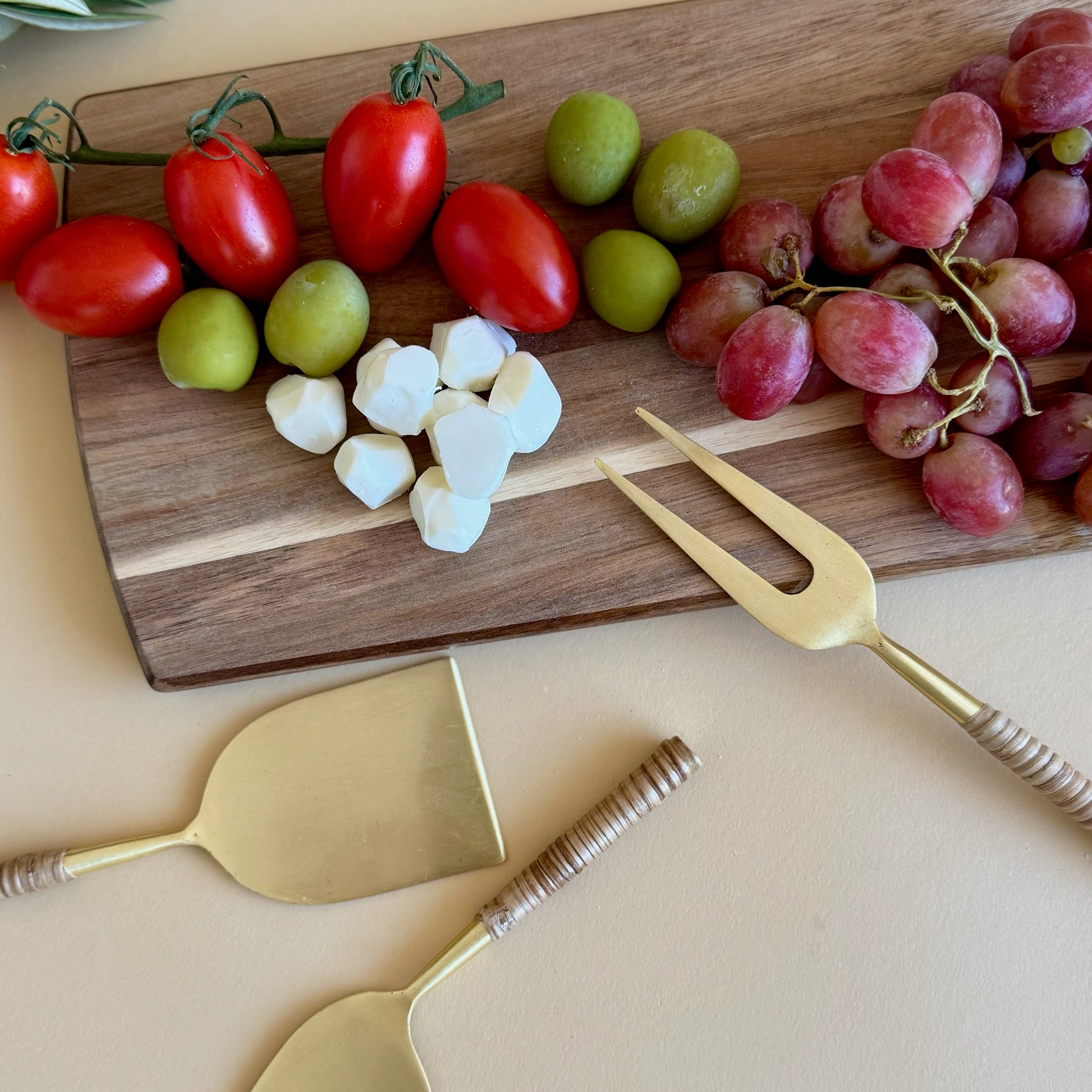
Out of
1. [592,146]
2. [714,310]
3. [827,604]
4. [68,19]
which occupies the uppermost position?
[68,19]

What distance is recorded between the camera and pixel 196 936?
0.69 metres

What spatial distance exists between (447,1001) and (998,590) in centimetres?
55

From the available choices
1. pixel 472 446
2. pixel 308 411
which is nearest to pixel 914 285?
pixel 472 446

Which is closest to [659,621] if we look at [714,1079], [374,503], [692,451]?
[692,451]

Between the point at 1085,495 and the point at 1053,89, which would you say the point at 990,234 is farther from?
the point at 1085,495

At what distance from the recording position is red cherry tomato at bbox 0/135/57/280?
2.25ft

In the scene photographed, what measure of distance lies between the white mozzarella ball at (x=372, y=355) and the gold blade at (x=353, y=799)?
248mm

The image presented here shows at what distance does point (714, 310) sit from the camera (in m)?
0.66

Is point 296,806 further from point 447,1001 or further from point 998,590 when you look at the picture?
point 998,590

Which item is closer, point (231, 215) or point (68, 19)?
point (231, 215)

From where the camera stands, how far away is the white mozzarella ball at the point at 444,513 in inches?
26.3

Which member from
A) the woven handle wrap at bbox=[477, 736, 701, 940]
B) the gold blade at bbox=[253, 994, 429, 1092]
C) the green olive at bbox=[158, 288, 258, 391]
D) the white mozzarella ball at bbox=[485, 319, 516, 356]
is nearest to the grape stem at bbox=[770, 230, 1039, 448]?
the white mozzarella ball at bbox=[485, 319, 516, 356]

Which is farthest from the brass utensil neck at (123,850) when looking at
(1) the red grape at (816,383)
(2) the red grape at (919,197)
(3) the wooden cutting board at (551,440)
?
(2) the red grape at (919,197)

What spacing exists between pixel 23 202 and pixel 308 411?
29 cm
